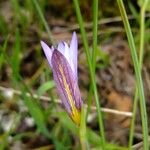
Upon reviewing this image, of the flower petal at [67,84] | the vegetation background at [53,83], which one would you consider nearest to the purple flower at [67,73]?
the flower petal at [67,84]

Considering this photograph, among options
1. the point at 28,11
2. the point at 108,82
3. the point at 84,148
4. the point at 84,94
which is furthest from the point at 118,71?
the point at 84,148

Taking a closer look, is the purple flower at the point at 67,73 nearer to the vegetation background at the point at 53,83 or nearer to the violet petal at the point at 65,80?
the violet petal at the point at 65,80

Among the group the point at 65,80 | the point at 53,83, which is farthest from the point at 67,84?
the point at 53,83

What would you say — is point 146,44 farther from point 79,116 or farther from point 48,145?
point 79,116

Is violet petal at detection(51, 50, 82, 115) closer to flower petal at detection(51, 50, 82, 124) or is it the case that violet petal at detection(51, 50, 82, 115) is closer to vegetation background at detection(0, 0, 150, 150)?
flower petal at detection(51, 50, 82, 124)

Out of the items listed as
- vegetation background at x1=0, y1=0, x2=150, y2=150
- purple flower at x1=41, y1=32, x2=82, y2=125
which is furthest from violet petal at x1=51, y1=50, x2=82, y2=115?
vegetation background at x1=0, y1=0, x2=150, y2=150

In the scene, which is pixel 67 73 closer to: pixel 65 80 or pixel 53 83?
pixel 65 80

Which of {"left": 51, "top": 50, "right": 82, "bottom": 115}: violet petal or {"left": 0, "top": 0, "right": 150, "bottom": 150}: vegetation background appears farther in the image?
{"left": 0, "top": 0, "right": 150, "bottom": 150}: vegetation background

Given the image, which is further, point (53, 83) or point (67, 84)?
point (53, 83)
